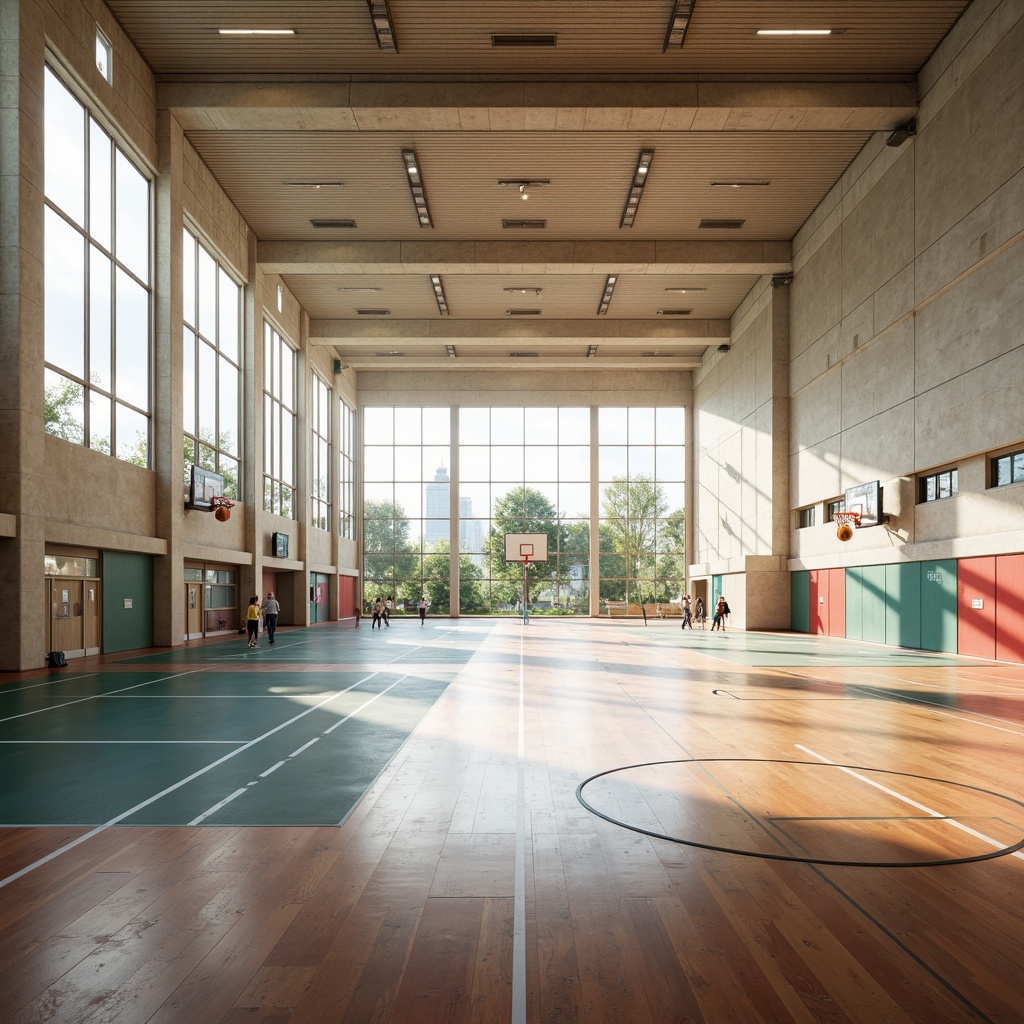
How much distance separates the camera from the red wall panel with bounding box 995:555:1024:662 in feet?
70.8

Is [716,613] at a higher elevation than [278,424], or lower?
lower

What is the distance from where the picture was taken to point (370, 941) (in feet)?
16.1

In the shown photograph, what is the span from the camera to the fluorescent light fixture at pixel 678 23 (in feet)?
69.0

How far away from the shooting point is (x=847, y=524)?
3000 centimetres

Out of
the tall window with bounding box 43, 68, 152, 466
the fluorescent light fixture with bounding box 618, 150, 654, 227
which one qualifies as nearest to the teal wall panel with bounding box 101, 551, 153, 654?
the tall window with bounding box 43, 68, 152, 466

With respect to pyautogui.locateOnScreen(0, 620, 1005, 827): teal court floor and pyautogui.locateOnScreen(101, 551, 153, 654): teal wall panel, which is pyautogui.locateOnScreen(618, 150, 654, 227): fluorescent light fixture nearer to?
pyautogui.locateOnScreen(0, 620, 1005, 827): teal court floor

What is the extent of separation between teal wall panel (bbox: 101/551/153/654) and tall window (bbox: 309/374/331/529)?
19113mm

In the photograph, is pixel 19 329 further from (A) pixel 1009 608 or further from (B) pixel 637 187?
(A) pixel 1009 608

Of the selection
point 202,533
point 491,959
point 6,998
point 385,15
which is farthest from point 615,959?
point 202,533

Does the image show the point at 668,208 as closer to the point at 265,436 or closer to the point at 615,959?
the point at 265,436

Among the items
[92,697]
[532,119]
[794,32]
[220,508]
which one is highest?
[794,32]

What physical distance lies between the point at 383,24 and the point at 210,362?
1348 cm

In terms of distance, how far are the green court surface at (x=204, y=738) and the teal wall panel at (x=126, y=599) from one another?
2691 mm

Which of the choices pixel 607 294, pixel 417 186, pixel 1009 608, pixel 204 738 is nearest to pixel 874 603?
pixel 1009 608
